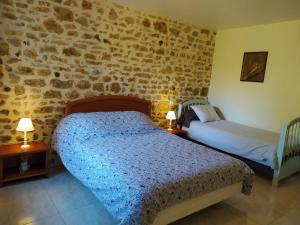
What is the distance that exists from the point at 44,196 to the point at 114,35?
2.39m

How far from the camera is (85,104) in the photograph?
3352 millimetres

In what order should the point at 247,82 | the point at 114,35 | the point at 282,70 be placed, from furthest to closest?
the point at 247,82, the point at 282,70, the point at 114,35

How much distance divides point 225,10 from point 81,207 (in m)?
3.18

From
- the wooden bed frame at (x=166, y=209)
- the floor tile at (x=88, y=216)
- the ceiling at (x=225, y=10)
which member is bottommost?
the floor tile at (x=88, y=216)

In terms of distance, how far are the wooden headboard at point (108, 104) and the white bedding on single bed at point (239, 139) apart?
99 centimetres

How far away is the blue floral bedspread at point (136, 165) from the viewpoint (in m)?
1.84

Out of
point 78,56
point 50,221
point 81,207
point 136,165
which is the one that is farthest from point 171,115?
point 50,221

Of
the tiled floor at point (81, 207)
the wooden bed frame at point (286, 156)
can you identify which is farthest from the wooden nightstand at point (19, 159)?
the wooden bed frame at point (286, 156)

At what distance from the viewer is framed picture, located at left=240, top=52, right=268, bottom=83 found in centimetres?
407

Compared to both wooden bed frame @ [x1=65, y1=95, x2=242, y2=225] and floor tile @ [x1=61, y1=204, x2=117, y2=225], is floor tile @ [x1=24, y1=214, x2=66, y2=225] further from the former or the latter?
wooden bed frame @ [x1=65, y1=95, x2=242, y2=225]

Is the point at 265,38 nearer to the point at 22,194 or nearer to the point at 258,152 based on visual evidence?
the point at 258,152

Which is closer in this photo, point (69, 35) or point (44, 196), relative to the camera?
point (44, 196)

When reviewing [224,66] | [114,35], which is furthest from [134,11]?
[224,66]

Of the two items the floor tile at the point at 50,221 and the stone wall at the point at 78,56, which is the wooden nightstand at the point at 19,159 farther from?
the floor tile at the point at 50,221
